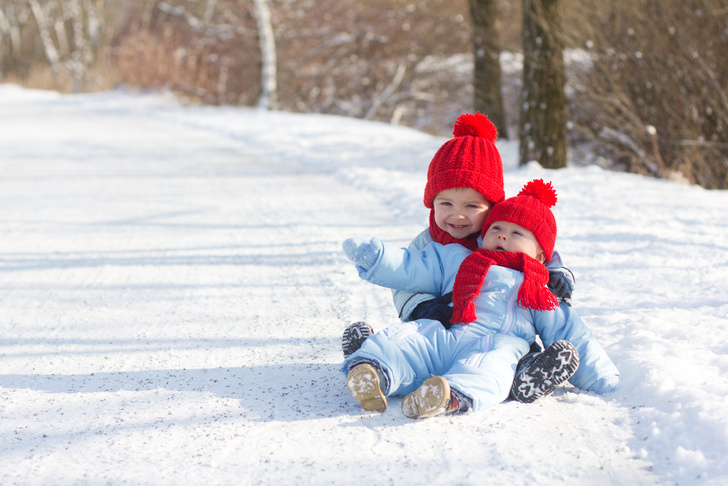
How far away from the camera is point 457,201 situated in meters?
2.47

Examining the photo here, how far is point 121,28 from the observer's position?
128 feet

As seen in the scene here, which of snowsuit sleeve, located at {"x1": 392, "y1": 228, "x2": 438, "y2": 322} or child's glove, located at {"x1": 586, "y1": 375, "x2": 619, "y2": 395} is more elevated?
snowsuit sleeve, located at {"x1": 392, "y1": 228, "x2": 438, "y2": 322}

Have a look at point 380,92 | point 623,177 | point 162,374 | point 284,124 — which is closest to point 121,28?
point 380,92

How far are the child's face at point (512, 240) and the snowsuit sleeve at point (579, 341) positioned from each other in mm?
222

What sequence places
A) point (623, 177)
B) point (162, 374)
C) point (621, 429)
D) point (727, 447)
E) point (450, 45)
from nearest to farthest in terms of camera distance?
point (727, 447) → point (621, 429) → point (162, 374) → point (623, 177) → point (450, 45)

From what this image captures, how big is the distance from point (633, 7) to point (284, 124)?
208 inches

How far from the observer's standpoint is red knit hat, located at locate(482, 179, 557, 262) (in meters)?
2.31

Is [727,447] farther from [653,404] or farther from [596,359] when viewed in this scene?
[596,359]

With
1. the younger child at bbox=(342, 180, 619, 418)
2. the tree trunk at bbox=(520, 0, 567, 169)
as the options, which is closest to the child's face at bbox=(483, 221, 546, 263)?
the younger child at bbox=(342, 180, 619, 418)

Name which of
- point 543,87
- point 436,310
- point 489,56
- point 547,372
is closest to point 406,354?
point 436,310

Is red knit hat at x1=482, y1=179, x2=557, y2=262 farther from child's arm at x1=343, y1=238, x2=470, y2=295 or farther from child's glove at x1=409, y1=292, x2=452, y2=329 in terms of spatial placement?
child's glove at x1=409, y1=292, x2=452, y2=329

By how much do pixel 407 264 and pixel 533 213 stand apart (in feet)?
1.57

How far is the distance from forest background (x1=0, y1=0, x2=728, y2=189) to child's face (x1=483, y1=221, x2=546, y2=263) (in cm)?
473

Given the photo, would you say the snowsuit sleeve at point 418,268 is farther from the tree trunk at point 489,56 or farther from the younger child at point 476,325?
the tree trunk at point 489,56
